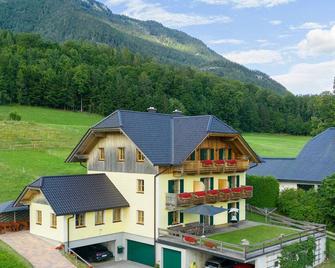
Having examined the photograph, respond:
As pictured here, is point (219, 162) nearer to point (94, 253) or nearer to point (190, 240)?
point (190, 240)

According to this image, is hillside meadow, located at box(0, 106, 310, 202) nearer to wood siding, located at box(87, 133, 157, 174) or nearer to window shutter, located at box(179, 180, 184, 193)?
wood siding, located at box(87, 133, 157, 174)

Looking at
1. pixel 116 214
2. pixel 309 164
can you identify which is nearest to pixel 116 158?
pixel 116 214

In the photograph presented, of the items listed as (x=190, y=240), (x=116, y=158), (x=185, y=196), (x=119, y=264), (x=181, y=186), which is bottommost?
(x=119, y=264)

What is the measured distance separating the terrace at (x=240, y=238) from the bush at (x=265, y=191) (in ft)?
15.2

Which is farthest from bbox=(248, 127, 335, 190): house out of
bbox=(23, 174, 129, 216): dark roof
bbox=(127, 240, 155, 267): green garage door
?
bbox=(23, 174, 129, 216): dark roof

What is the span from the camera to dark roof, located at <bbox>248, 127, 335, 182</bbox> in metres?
45.8

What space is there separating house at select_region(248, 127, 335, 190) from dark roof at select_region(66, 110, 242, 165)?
12061mm

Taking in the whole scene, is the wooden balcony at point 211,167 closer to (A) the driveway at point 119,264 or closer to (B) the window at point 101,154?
(B) the window at point 101,154

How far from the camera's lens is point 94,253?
32938 mm

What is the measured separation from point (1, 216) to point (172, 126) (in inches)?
538

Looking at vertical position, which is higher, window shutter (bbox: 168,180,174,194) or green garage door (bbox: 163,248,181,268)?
window shutter (bbox: 168,180,174,194)

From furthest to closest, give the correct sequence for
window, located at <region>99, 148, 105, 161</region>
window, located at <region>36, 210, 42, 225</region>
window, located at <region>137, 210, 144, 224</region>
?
1. window, located at <region>99, 148, 105, 161</region>
2. window, located at <region>137, 210, 144, 224</region>
3. window, located at <region>36, 210, 42, 225</region>

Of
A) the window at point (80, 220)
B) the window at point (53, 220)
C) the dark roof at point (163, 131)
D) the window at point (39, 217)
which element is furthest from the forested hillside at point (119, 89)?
the window at point (53, 220)

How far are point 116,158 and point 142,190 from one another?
133 inches
